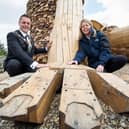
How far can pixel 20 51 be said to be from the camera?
3.11m

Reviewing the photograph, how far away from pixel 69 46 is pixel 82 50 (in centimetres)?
15

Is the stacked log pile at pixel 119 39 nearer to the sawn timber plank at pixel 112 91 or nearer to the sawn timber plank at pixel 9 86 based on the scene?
the sawn timber plank at pixel 112 91

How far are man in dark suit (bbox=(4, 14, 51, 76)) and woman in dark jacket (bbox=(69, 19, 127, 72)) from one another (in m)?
0.58

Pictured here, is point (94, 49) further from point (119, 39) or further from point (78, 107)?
point (78, 107)

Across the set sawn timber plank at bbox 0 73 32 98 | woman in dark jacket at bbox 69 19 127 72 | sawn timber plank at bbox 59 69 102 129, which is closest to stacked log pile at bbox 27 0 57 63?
woman in dark jacket at bbox 69 19 127 72

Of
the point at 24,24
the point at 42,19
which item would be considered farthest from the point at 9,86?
the point at 42,19

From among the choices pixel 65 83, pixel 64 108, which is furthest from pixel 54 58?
pixel 64 108

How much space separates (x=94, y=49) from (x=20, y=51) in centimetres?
86

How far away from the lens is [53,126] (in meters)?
2.04

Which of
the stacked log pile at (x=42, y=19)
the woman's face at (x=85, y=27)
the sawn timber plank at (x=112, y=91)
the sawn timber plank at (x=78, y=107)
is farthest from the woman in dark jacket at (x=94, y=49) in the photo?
the stacked log pile at (x=42, y=19)

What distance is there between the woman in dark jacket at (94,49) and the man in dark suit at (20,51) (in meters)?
0.58

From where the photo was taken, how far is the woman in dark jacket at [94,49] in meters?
3.43

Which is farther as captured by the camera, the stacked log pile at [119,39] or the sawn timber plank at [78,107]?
the stacked log pile at [119,39]

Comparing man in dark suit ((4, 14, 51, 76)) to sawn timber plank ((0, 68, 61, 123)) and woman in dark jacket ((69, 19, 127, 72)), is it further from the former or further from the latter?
sawn timber plank ((0, 68, 61, 123))
